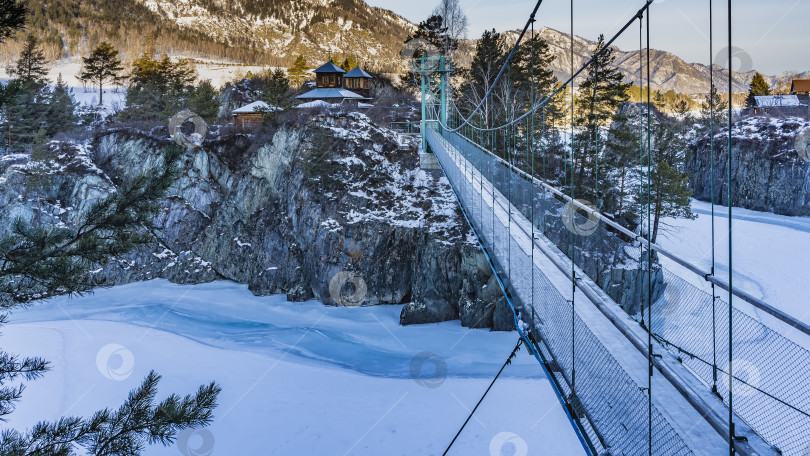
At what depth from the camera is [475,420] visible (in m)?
7.34

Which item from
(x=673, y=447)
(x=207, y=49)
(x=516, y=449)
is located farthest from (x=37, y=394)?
(x=207, y=49)

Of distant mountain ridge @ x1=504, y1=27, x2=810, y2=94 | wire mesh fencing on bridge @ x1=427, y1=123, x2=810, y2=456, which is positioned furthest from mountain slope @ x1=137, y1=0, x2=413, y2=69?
wire mesh fencing on bridge @ x1=427, y1=123, x2=810, y2=456

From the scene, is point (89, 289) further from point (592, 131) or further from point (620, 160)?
point (592, 131)

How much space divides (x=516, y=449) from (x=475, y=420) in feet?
2.49

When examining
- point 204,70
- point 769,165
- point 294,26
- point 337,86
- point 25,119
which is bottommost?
point 769,165

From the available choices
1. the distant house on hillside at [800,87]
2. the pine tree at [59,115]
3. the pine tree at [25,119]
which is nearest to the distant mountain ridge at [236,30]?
the distant house on hillside at [800,87]

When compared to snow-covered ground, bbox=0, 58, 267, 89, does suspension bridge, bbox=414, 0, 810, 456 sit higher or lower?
lower

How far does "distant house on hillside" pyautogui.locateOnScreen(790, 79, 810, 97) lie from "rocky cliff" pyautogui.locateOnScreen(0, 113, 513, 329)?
2035 cm

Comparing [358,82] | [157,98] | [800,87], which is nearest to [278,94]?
[358,82]

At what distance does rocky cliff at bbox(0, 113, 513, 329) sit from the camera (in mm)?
11469

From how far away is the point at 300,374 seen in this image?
8.99 m

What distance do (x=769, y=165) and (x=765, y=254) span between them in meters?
4.06

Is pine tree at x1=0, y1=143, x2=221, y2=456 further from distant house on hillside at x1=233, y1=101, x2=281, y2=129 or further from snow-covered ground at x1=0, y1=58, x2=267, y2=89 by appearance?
snow-covered ground at x1=0, y1=58, x2=267, y2=89

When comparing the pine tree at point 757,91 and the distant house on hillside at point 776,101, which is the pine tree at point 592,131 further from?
the pine tree at point 757,91
